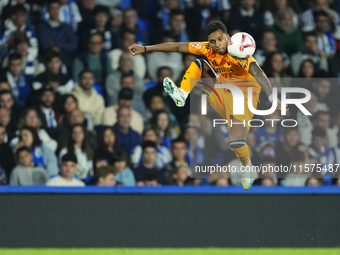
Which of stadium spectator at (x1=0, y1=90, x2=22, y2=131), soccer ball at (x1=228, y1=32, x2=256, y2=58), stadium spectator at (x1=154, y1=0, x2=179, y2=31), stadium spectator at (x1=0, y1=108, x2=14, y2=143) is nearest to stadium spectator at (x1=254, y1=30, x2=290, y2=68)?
stadium spectator at (x1=154, y1=0, x2=179, y2=31)

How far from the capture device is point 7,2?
6.24 metres

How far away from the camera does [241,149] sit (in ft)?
14.8

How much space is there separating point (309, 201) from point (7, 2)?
418 cm

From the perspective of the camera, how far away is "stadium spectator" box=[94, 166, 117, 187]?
227 inches

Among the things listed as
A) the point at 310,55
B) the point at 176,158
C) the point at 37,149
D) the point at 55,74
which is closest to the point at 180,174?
the point at 176,158

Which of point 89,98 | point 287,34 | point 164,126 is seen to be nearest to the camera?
point 164,126

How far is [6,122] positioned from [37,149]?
0.46 m

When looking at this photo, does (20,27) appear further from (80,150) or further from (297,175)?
(297,175)

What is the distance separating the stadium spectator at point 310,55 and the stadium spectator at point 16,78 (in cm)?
309

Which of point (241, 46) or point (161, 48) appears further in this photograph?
point (161, 48)

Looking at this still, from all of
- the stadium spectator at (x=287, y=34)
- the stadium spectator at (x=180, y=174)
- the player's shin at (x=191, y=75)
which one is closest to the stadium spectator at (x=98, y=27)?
the stadium spectator at (x=180, y=174)

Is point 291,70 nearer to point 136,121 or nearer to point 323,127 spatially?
point 323,127

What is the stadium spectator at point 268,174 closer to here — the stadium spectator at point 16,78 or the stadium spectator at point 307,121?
the stadium spectator at point 307,121

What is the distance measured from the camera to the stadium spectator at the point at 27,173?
18.8ft
